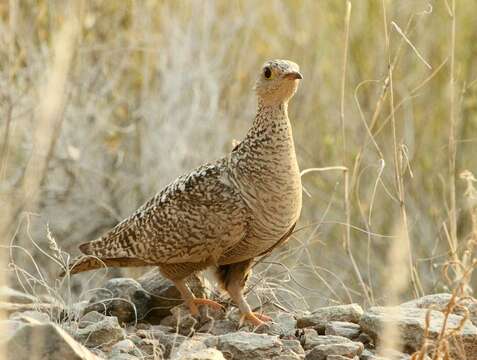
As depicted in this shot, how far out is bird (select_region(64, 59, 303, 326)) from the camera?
4.06m

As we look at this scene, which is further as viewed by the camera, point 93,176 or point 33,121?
point 93,176

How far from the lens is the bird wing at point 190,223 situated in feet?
13.4

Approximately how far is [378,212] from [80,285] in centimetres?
221

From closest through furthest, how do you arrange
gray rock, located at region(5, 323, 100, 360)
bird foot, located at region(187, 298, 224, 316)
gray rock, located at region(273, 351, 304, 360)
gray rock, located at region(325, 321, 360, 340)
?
1. gray rock, located at region(5, 323, 100, 360)
2. gray rock, located at region(273, 351, 304, 360)
3. gray rock, located at region(325, 321, 360, 340)
4. bird foot, located at region(187, 298, 224, 316)

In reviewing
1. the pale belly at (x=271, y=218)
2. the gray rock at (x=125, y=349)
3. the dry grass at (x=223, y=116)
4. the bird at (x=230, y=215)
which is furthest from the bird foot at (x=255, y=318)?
the dry grass at (x=223, y=116)

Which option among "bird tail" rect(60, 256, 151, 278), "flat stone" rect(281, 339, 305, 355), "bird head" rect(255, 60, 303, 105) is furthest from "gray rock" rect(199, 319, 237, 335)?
"bird head" rect(255, 60, 303, 105)

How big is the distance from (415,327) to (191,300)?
1.10m

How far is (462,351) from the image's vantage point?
3.24 meters

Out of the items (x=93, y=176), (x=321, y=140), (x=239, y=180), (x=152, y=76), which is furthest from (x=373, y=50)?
(x=239, y=180)

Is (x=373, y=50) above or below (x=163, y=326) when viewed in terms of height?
above

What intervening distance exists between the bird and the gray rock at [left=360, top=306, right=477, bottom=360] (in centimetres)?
60

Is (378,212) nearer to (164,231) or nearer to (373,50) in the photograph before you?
(373,50)

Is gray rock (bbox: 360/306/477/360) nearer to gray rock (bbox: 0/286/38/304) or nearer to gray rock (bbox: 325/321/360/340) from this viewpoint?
gray rock (bbox: 325/321/360/340)

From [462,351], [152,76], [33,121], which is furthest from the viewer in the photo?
[152,76]
